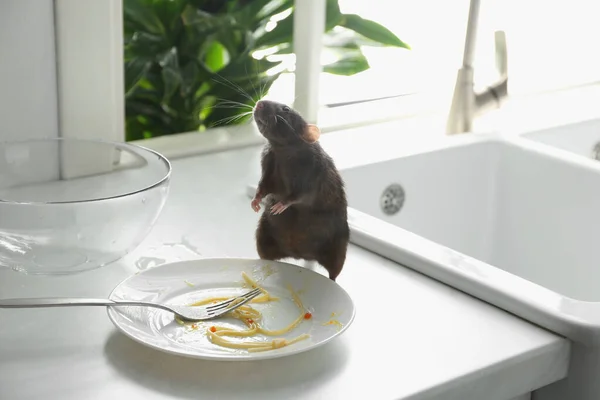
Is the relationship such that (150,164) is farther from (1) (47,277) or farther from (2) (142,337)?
(2) (142,337)

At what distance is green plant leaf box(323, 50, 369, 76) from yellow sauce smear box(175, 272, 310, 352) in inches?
34.4

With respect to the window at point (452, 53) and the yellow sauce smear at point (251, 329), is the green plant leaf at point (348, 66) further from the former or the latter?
the yellow sauce smear at point (251, 329)

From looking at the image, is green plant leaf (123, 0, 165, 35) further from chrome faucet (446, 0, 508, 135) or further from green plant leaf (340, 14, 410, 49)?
chrome faucet (446, 0, 508, 135)

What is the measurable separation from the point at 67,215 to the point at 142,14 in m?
0.90

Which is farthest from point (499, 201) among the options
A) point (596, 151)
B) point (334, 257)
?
point (334, 257)

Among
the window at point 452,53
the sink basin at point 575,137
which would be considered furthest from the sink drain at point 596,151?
the window at point 452,53

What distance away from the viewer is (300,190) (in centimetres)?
96

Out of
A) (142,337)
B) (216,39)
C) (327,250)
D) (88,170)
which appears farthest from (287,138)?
(216,39)

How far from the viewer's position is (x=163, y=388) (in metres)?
0.84

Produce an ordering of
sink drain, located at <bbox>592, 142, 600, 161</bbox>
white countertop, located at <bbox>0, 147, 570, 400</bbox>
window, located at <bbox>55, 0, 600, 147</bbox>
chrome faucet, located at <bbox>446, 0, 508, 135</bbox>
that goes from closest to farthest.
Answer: white countertop, located at <bbox>0, 147, 570, 400</bbox> < chrome faucet, located at <bbox>446, 0, 508, 135</bbox> < sink drain, located at <bbox>592, 142, 600, 161</bbox> < window, located at <bbox>55, 0, 600, 147</bbox>

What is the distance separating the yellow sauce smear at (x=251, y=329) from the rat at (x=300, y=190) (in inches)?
2.2

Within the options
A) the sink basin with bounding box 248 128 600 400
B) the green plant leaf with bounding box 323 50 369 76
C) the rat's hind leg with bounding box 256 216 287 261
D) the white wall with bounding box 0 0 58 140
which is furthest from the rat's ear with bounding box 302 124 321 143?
the green plant leaf with bounding box 323 50 369 76

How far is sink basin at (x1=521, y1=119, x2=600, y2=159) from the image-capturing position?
68.8 inches

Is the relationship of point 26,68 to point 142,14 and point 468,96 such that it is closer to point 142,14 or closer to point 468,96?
point 142,14
